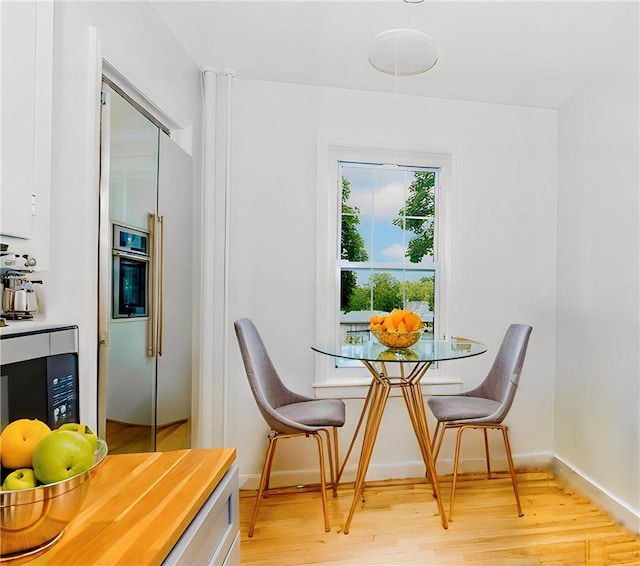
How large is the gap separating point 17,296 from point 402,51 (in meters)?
1.69

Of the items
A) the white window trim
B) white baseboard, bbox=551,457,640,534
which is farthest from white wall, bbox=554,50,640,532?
the white window trim

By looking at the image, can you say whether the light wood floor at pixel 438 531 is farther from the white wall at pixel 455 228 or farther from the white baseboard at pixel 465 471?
the white wall at pixel 455 228

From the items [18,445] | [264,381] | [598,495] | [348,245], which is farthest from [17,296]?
[598,495]

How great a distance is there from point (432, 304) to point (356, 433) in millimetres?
978

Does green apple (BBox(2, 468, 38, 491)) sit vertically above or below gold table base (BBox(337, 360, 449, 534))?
above

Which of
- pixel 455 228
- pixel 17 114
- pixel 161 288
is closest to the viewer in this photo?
pixel 17 114

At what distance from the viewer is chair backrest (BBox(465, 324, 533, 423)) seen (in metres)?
2.37

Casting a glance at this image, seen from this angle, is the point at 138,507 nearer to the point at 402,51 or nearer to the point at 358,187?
the point at 402,51

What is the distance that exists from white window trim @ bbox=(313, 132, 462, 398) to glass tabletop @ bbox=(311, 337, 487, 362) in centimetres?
42

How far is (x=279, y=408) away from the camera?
2402mm

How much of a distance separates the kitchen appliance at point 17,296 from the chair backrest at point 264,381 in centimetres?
108

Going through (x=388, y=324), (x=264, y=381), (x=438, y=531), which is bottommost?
(x=438, y=531)

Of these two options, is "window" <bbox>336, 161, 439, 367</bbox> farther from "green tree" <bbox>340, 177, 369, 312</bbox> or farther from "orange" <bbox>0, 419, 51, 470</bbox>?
"orange" <bbox>0, 419, 51, 470</bbox>

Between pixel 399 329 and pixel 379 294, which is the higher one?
pixel 379 294
